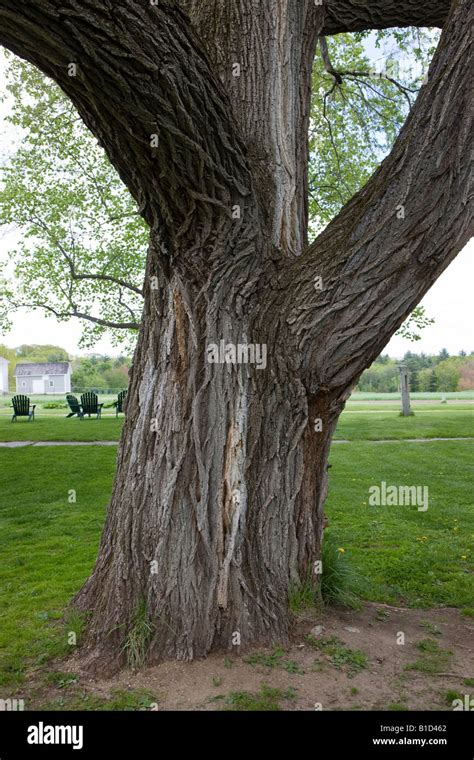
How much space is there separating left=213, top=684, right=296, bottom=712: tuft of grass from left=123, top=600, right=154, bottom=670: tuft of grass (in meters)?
0.55

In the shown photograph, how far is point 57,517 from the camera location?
26.1 feet

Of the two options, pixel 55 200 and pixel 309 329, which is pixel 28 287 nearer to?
pixel 55 200

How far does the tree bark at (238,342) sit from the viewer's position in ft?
10.1

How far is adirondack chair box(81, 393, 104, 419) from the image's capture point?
21812 mm

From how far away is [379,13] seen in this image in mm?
4699

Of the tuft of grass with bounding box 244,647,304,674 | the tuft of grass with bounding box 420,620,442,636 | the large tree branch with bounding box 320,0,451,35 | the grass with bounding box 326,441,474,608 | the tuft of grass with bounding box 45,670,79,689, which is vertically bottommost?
the grass with bounding box 326,441,474,608

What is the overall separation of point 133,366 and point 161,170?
4.18 ft

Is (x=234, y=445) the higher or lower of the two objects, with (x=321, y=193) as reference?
lower

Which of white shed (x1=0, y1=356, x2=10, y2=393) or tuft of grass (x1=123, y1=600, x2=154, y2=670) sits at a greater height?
white shed (x1=0, y1=356, x2=10, y2=393)

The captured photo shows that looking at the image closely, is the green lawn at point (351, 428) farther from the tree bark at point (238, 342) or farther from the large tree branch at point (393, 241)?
the large tree branch at point (393, 241)

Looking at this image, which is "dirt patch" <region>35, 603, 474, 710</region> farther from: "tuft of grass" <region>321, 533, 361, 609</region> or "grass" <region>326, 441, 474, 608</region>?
"grass" <region>326, 441, 474, 608</region>

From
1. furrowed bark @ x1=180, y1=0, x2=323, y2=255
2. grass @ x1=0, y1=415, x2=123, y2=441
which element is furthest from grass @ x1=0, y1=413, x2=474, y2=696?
furrowed bark @ x1=180, y1=0, x2=323, y2=255

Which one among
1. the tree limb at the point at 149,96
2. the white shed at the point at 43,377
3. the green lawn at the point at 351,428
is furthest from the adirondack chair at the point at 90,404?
the tree limb at the point at 149,96
